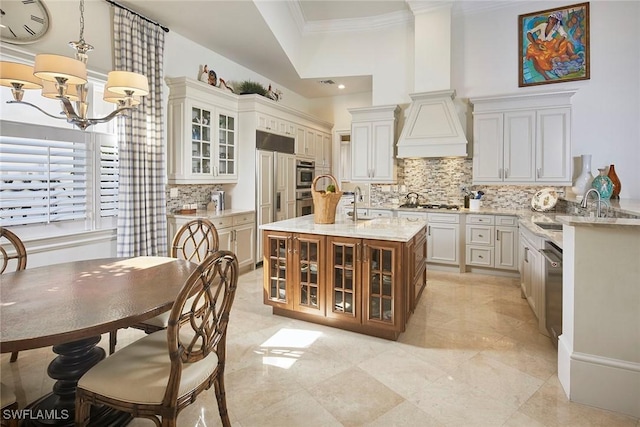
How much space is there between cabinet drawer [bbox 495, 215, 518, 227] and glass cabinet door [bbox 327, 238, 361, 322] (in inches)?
110

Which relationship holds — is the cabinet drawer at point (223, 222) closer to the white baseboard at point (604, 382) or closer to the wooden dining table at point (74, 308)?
the wooden dining table at point (74, 308)

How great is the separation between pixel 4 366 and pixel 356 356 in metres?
2.44

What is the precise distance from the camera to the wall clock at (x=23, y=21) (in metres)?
2.75

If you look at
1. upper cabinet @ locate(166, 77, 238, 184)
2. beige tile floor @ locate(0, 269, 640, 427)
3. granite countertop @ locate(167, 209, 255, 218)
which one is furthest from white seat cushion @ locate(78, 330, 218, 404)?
upper cabinet @ locate(166, 77, 238, 184)

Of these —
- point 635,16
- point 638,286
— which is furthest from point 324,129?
point 638,286

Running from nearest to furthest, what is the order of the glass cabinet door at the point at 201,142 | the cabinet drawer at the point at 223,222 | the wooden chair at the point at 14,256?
1. the wooden chair at the point at 14,256
2. the cabinet drawer at the point at 223,222
3. the glass cabinet door at the point at 201,142

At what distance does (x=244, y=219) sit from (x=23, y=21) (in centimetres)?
295

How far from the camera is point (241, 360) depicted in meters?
2.49

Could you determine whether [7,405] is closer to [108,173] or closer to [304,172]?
[108,173]

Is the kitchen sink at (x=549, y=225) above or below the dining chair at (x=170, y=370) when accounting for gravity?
above

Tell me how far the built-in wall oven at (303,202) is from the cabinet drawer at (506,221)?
3.20 meters

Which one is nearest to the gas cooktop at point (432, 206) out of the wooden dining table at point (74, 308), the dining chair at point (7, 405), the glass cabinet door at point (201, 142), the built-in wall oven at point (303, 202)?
the built-in wall oven at point (303, 202)

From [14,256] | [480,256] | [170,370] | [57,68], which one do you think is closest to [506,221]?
[480,256]

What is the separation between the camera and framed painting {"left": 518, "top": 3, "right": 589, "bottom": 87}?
466 centimetres
